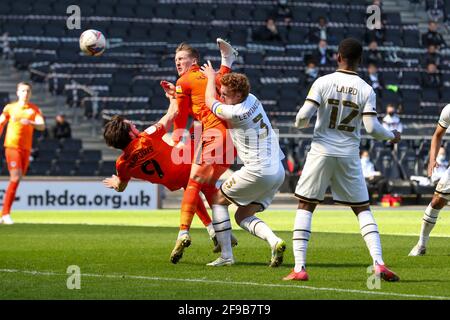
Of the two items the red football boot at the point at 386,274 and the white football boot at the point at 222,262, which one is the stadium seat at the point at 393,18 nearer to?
the white football boot at the point at 222,262

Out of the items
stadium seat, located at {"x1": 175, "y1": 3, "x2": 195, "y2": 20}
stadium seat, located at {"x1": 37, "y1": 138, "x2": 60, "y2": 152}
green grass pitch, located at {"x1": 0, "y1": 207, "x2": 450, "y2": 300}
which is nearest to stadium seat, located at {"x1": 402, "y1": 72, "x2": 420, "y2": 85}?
stadium seat, located at {"x1": 175, "y1": 3, "x2": 195, "y2": 20}

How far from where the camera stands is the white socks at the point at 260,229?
12.1 meters

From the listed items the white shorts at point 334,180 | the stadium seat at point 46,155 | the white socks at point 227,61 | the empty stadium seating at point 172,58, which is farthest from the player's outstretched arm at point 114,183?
the stadium seat at point 46,155

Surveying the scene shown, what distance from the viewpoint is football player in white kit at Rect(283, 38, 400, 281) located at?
11086mm

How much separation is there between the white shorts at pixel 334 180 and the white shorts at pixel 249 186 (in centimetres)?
89

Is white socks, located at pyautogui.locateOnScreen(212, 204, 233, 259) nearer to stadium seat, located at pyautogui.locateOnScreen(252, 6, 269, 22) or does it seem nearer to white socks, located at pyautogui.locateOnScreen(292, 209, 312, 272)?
white socks, located at pyautogui.locateOnScreen(292, 209, 312, 272)

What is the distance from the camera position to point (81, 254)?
46.6 ft

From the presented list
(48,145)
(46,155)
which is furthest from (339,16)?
(46,155)

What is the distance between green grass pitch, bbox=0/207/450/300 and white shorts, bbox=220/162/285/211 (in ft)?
2.41

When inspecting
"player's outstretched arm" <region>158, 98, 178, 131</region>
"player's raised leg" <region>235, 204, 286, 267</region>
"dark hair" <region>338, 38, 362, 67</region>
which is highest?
"dark hair" <region>338, 38, 362, 67</region>

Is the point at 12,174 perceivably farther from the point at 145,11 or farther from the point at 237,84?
the point at 145,11

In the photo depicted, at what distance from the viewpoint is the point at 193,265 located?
1279 centimetres

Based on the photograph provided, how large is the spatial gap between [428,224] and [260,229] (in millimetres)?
2849
